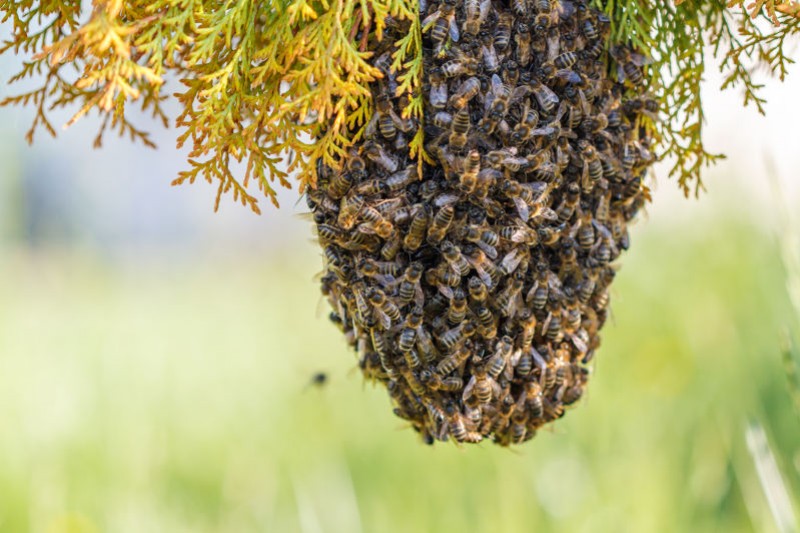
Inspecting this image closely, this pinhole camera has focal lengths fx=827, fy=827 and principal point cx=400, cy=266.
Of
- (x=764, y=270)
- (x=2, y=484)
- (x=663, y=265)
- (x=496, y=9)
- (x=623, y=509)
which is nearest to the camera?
(x=496, y=9)

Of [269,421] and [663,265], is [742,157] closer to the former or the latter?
[663,265]

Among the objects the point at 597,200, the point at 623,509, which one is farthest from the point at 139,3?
the point at 623,509

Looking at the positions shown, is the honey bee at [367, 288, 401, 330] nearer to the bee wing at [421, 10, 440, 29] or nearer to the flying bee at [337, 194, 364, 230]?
the flying bee at [337, 194, 364, 230]

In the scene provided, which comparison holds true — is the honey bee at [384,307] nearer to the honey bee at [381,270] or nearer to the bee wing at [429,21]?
the honey bee at [381,270]

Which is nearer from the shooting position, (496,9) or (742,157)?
(496,9)

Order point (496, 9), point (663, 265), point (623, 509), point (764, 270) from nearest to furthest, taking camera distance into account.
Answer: point (496, 9)
point (623, 509)
point (764, 270)
point (663, 265)

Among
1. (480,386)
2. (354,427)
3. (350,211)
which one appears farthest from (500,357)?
(354,427)

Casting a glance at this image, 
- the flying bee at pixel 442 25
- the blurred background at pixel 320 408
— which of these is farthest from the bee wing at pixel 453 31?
the blurred background at pixel 320 408
